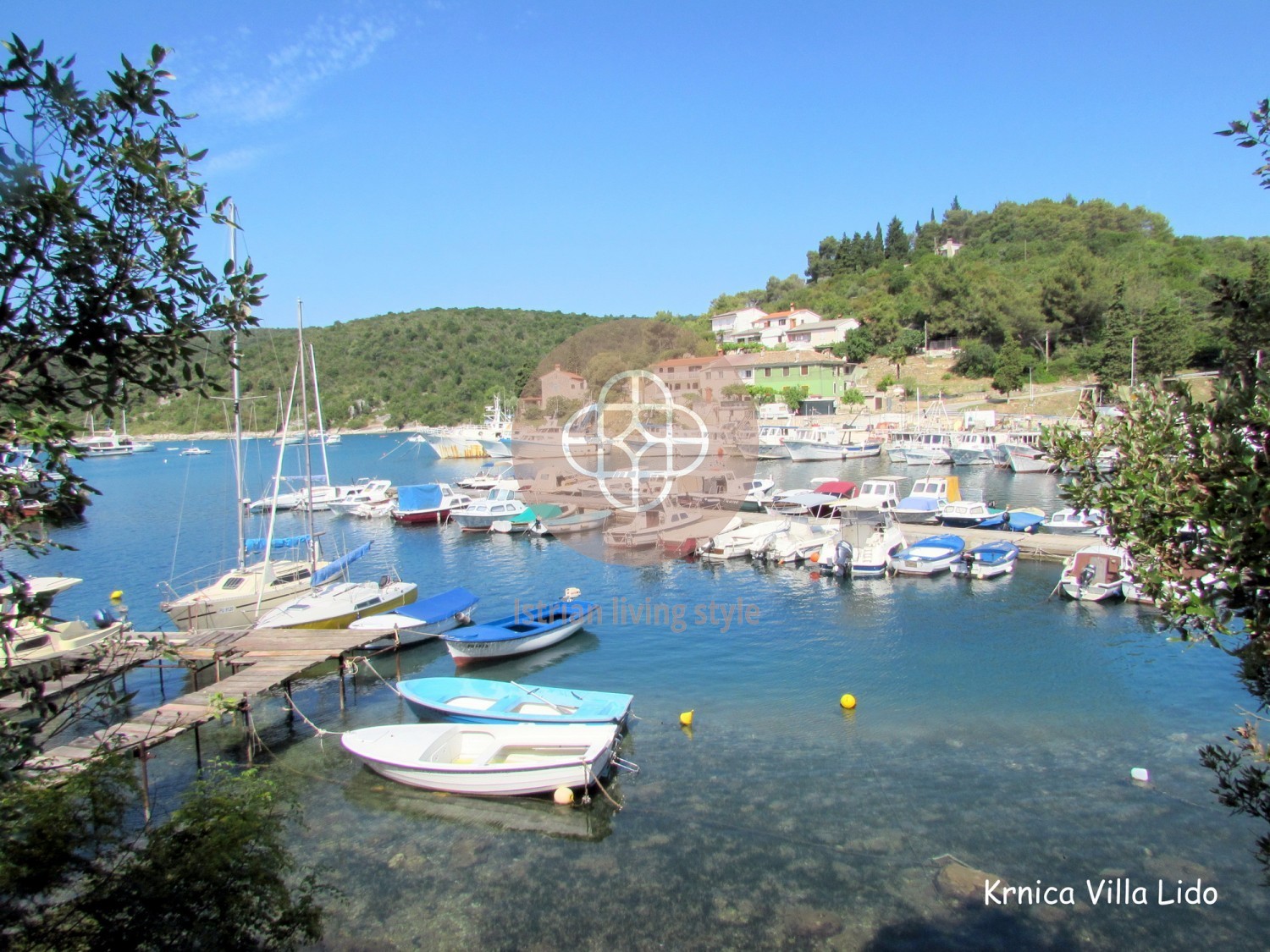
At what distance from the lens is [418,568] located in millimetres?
33031

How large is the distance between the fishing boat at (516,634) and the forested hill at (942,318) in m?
24.4

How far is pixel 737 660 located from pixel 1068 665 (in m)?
8.26

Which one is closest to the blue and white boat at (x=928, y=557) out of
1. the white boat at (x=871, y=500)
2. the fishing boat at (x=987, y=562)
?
Answer: the fishing boat at (x=987, y=562)

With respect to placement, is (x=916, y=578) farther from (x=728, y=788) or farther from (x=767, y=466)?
(x=767, y=466)

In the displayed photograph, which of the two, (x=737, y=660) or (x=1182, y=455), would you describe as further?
(x=737, y=660)

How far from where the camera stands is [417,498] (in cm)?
4456

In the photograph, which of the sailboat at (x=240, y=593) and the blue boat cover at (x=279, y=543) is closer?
the sailboat at (x=240, y=593)

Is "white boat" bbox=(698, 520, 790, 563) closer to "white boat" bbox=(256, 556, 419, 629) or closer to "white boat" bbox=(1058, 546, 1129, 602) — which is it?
"white boat" bbox=(1058, 546, 1129, 602)

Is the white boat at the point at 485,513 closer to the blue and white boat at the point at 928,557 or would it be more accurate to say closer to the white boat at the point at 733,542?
the white boat at the point at 733,542

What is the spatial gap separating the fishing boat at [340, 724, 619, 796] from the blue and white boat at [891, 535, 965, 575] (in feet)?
55.7

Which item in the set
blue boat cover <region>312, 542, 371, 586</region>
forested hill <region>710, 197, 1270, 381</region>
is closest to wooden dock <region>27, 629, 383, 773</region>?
blue boat cover <region>312, 542, 371, 586</region>

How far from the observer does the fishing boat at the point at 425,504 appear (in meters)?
43.8

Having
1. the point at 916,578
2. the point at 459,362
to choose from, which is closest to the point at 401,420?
the point at 459,362

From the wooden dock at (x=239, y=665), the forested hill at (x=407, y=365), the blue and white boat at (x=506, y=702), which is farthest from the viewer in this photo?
the forested hill at (x=407, y=365)
